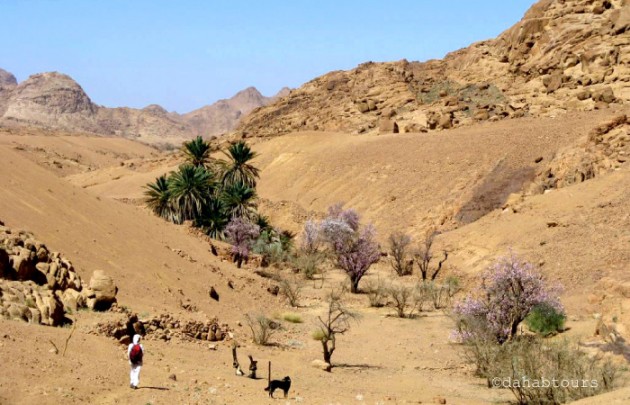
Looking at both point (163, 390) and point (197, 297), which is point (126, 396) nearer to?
point (163, 390)

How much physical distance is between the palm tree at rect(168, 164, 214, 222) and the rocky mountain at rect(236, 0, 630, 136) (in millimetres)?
34374

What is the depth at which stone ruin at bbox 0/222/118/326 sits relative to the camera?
1437 centimetres

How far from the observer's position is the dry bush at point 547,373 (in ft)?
42.7

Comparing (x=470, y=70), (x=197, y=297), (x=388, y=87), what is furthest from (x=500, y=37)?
(x=197, y=297)

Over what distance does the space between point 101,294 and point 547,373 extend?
10.0 meters

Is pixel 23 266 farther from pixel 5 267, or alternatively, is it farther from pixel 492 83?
pixel 492 83

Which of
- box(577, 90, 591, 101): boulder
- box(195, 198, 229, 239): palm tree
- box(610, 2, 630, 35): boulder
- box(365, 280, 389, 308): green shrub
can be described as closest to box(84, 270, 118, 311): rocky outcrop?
box(365, 280, 389, 308): green shrub

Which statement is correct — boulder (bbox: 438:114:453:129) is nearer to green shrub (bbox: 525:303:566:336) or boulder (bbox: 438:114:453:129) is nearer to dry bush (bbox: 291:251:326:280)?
dry bush (bbox: 291:251:326:280)

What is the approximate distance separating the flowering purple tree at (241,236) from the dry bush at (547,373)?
18168mm

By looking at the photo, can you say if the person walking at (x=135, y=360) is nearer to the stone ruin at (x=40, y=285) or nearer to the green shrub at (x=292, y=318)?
the stone ruin at (x=40, y=285)

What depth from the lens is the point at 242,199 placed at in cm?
3900

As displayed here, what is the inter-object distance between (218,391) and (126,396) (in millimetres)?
1888

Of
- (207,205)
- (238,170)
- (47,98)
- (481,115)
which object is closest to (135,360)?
(207,205)

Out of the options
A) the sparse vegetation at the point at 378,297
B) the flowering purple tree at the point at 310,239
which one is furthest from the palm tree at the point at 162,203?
the sparse vegetation at the point at 378,297
